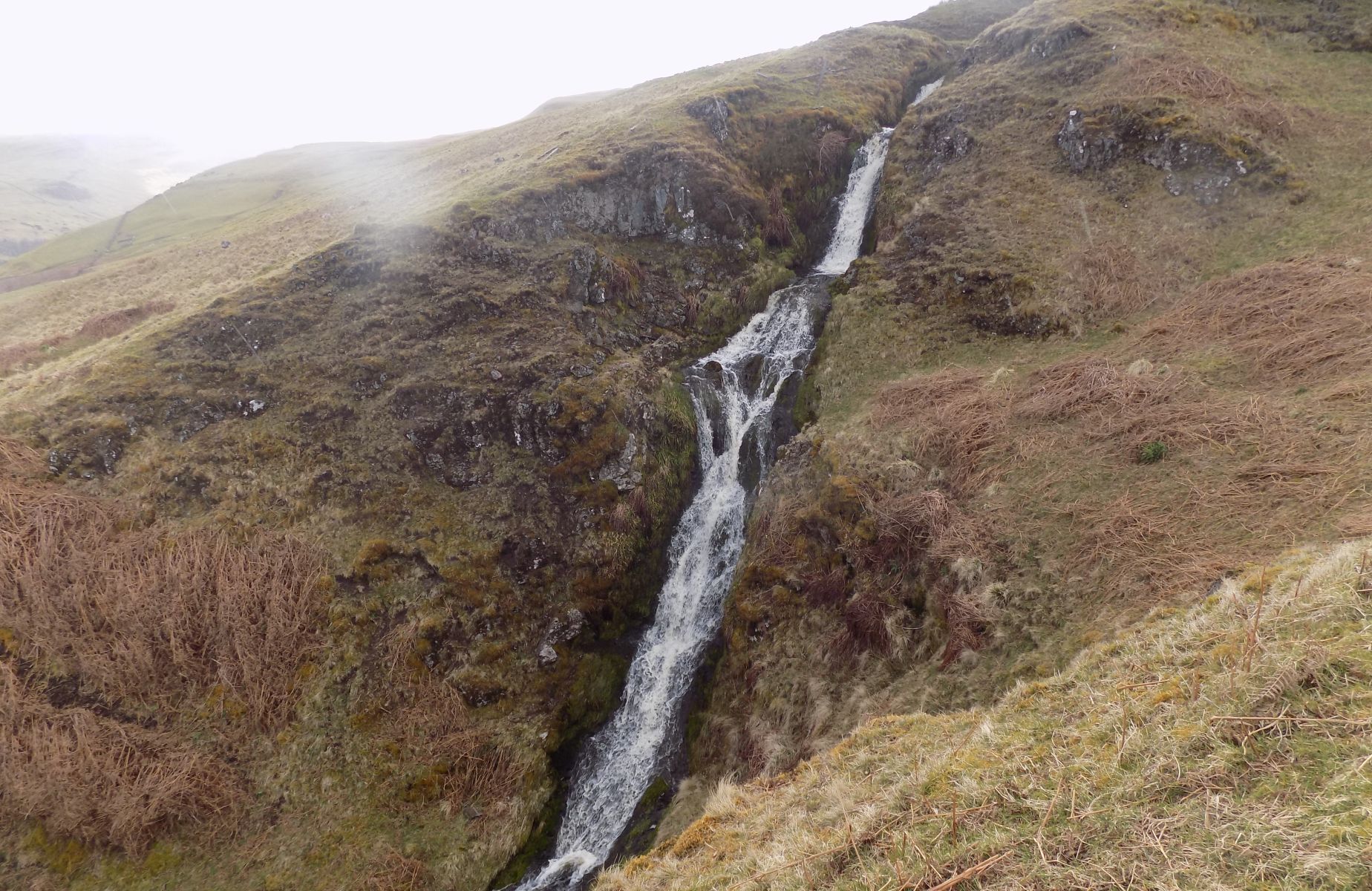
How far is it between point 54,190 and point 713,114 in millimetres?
193822

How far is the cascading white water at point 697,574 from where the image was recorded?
16.6 metres

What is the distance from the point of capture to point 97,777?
14.6 metres

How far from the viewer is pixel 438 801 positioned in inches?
656

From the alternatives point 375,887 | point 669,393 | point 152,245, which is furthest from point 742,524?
point 152,245

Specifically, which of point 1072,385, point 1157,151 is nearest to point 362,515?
point 1072,385

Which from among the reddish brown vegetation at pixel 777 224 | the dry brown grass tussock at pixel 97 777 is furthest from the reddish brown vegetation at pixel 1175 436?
the dry brown grass tussock at pixel 97 777

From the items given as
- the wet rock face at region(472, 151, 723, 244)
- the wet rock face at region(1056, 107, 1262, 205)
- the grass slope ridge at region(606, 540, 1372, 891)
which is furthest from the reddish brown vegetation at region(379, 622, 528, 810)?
the wet rock face at region(1056, 107, 1262, 205)

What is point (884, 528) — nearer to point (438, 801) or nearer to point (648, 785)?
point (648, 785)

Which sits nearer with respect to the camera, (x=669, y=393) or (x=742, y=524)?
(x=742, y=524)

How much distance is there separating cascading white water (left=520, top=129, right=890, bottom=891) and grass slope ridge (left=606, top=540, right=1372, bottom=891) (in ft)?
28.2

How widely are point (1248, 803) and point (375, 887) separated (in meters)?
19.1

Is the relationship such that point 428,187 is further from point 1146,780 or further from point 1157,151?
point 1146,780

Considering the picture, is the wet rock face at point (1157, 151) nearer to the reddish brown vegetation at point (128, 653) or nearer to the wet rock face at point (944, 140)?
the wet rock face at point (944, 140)

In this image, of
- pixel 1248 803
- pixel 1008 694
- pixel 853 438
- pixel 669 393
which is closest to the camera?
pixel 1248 803
